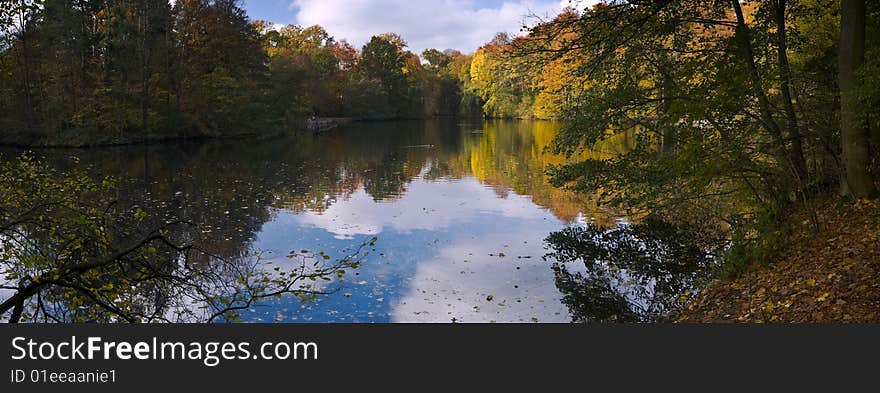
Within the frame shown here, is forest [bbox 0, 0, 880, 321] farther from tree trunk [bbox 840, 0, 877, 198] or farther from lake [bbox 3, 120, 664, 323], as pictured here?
lake [bbox 3, 120, 664, 323]

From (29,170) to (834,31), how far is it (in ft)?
48.6

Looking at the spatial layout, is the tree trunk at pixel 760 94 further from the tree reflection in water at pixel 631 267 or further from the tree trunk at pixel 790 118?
the tree reflection in water at pixel 631 267

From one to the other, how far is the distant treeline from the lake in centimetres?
336

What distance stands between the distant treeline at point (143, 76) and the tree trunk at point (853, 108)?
25197 mm

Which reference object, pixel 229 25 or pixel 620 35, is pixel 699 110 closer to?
pixel 620 35

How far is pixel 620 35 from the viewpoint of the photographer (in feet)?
38.2

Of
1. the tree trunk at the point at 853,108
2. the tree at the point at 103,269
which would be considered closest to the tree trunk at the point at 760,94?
the tree trunk at the point at 853,108

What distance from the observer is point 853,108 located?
27.3ft

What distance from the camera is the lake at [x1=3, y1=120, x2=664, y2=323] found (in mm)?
9570

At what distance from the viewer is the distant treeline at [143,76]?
1356 inches

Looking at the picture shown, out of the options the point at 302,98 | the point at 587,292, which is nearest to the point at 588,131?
the point at 587,292

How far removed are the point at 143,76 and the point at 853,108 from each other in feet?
122

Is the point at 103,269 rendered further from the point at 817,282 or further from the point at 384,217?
the point at 384,217

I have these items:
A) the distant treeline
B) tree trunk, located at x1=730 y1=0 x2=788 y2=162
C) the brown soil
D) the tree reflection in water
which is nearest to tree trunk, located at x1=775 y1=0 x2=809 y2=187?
tree trunk, located at x1=730 y1=0 x2=788 y2=162
